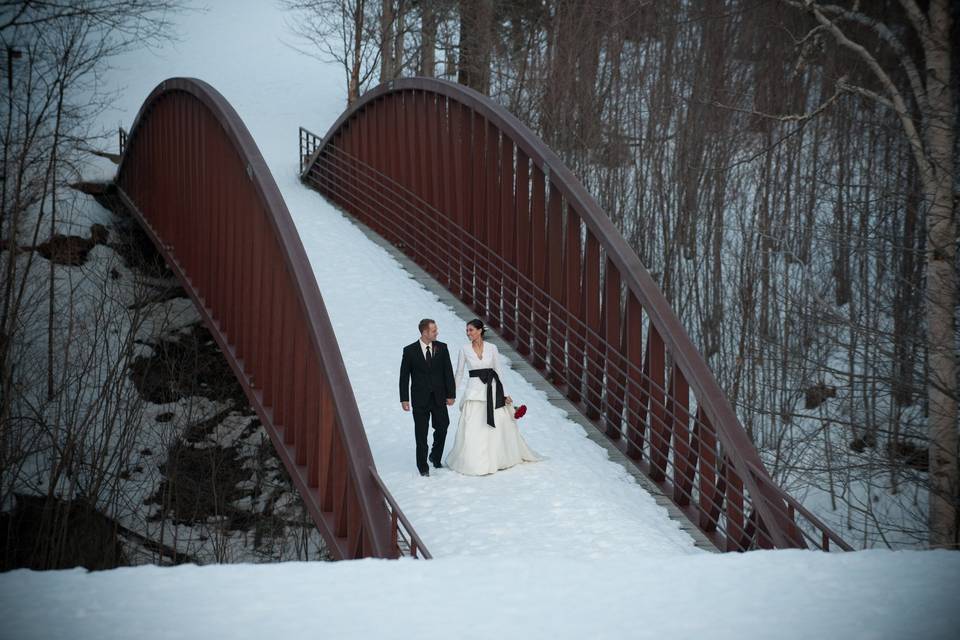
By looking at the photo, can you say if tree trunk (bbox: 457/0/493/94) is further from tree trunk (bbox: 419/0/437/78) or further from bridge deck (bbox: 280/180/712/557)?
bridge deck (bbox: 280/180/712/557)

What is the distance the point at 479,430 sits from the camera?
9.94 m

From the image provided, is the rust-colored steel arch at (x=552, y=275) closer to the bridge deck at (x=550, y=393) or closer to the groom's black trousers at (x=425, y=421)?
the bridge deck at (x=550, y=393)

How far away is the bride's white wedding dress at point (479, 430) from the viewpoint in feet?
32.6

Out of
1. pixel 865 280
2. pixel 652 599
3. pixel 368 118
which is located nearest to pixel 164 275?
pixel 368 118

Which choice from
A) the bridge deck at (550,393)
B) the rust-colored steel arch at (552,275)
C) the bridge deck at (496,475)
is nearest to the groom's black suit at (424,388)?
the bridge deck at (496,475)

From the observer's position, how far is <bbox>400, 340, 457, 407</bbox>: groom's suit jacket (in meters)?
9.84

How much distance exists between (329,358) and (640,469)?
3563 mm

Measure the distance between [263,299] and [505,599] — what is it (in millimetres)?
8827

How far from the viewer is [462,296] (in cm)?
1562

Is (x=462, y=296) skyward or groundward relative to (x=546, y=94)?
groundward

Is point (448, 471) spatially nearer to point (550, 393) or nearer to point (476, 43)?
point (550, 393)

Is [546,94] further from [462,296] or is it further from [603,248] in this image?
[603,248]

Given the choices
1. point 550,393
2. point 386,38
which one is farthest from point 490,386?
point 386,38

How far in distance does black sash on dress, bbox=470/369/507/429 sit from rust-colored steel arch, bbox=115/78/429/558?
1314 millimetres
